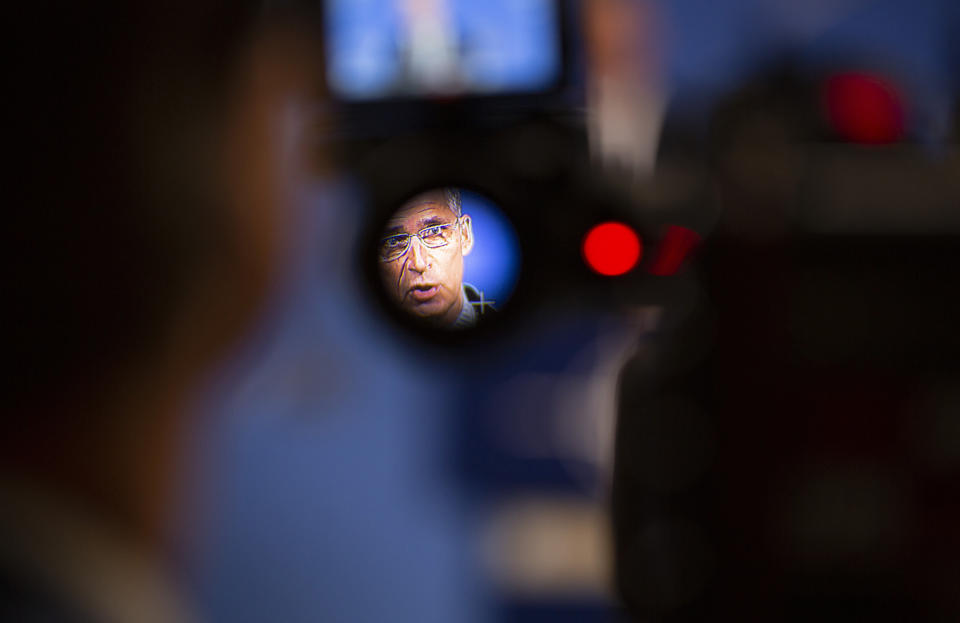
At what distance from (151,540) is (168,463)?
74 millimetres

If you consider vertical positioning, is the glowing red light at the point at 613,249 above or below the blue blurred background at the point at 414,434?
above

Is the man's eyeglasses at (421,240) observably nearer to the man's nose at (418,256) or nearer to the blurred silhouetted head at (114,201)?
the man's nose at (418,256)

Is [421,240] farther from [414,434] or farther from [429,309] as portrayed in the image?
[414,434]

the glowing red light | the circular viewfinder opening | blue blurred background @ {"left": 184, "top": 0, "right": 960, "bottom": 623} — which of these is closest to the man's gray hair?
the circular viewfinder opening

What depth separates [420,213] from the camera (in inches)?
23.1

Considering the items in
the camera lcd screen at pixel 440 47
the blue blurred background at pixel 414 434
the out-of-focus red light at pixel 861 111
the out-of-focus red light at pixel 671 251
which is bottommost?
the blue blurred background at pixel 414 434

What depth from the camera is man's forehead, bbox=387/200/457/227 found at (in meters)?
0.59

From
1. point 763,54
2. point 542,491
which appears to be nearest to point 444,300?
point 542,491

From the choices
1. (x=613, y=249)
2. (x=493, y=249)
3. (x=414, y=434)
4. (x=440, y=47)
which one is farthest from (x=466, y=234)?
(x=414, y=434)

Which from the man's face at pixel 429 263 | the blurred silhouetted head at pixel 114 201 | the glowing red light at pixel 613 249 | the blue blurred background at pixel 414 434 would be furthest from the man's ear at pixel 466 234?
the blue blurred background at pixel 414 434

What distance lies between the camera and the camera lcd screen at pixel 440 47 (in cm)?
65

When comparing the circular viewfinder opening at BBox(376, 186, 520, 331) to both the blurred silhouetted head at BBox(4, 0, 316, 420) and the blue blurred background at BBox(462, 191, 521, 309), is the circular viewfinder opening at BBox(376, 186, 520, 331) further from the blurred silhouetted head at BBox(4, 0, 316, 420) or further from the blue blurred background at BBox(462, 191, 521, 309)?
the blurred silhouetted head at BBox(4, 0, 316, 420)

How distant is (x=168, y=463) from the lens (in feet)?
2.12

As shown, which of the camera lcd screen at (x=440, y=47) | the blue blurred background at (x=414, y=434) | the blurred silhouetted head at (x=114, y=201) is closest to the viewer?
the blurred silhouetted head at (x=114, y=201)
